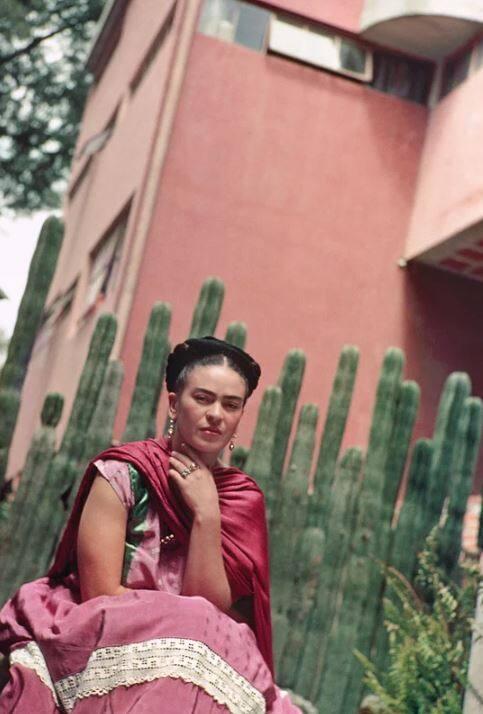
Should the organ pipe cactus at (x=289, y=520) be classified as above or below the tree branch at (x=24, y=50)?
below

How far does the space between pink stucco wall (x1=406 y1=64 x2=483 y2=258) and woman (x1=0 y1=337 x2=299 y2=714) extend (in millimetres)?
7897

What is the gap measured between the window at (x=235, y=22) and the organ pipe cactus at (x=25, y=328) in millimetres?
6032

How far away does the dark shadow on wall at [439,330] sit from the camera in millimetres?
11930

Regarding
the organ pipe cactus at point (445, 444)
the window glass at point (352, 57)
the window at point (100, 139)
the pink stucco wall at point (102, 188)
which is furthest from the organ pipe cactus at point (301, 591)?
the window at point (100, 139)

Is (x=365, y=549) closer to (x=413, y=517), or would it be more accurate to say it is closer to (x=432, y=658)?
(x=413, y=517)

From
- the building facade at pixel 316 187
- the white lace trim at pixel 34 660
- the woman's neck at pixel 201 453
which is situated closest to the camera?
the white lace trim at pixel 34 660

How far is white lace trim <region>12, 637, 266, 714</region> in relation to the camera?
9.12 feet

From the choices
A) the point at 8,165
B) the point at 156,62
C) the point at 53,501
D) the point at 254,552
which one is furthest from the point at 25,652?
the point at 8,165

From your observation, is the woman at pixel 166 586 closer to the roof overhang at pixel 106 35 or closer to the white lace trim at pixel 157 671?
the white lace trim at pixel 157 671

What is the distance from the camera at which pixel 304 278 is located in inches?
463

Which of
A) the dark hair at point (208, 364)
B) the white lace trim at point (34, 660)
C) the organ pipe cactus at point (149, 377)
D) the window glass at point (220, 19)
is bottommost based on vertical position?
the white lace trim at point (34, 660)

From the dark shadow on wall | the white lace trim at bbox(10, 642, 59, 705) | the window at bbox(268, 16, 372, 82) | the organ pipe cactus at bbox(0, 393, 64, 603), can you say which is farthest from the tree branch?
the white lace trim at bbox(10, 642, 59, 705)

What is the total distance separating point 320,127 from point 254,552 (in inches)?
373

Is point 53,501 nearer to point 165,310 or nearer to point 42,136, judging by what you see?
point 165,310
